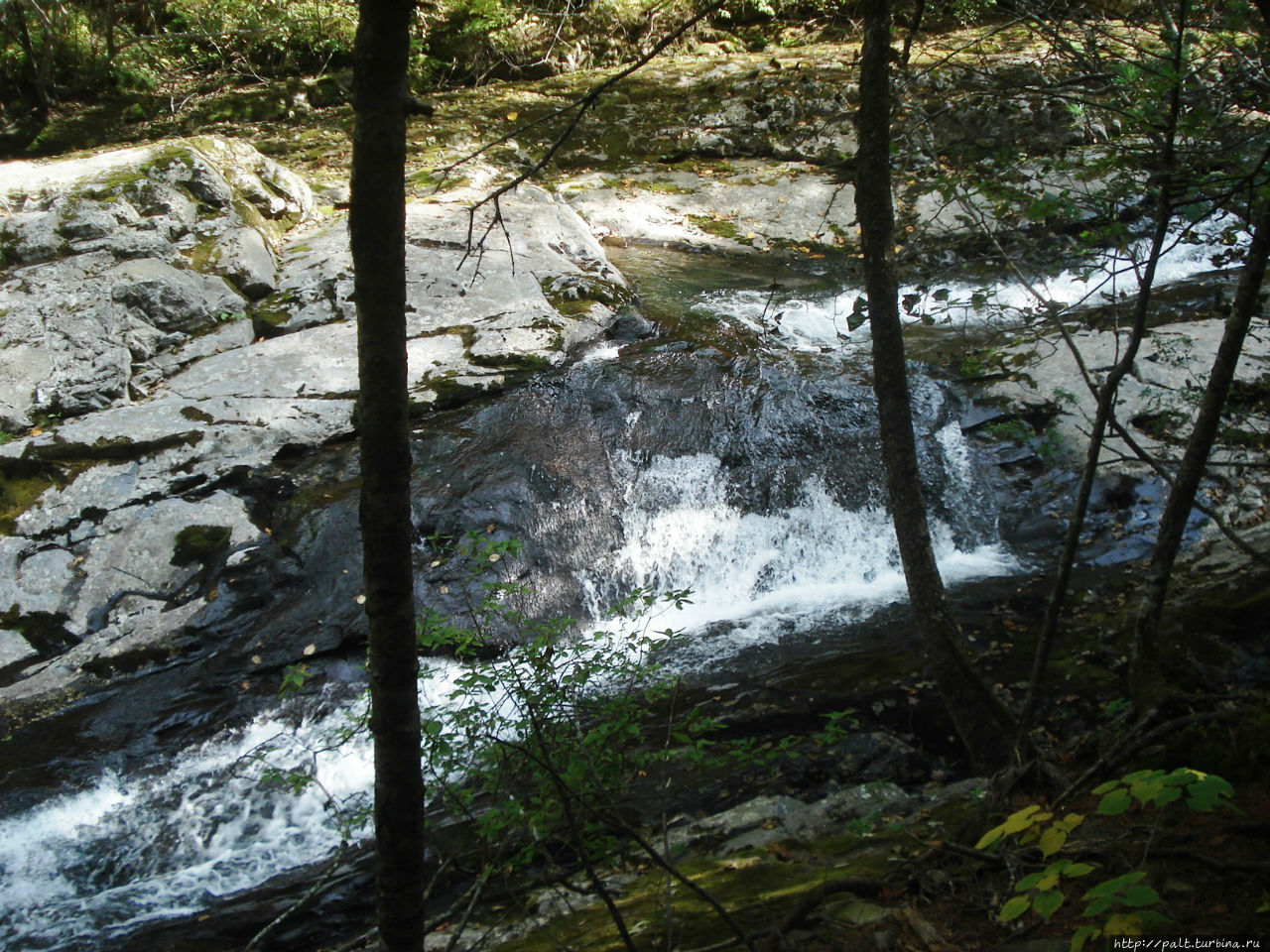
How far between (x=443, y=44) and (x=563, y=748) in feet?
50.3

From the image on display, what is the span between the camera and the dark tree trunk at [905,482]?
3.34m

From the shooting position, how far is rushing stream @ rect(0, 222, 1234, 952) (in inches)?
178

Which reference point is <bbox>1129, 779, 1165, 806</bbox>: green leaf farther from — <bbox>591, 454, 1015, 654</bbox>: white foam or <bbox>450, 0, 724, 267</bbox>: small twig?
<bbox>591, 454, 1015, 654</bbox>: white foam

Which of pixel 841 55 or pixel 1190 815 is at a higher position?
pixel 841 55

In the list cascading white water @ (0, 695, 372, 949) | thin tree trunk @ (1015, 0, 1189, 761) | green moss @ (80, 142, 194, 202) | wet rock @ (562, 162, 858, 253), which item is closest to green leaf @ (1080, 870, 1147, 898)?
thin tree trunk @ (1015, 0, 1189, 761)

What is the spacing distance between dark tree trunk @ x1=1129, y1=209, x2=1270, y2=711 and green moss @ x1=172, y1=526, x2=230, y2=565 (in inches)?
229

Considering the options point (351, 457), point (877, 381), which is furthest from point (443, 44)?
point (877, 381)

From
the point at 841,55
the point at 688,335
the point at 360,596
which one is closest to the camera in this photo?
the point at 360,596

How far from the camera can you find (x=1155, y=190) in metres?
3.18

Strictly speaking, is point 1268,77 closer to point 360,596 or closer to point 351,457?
point 360,596

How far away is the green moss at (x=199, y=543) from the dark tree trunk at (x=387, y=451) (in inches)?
188

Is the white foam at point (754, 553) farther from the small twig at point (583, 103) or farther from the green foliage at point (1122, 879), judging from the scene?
the green foliage at point (1122, 879)

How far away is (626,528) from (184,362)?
4.36 metres

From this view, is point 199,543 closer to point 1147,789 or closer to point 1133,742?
point 1133,742
